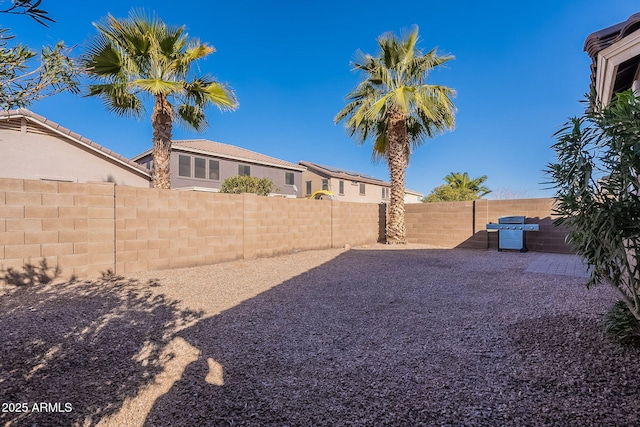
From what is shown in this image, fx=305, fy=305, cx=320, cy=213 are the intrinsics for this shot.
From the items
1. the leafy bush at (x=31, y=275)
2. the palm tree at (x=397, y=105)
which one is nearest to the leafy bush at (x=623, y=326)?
the leafy bush at (x=31, y=275)

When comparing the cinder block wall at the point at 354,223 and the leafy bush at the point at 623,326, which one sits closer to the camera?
the leafy bush at the point at 623,326

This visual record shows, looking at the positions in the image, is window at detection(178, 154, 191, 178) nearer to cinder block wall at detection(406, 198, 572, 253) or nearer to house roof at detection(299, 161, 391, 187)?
house roof at detection(299, 161, 391, 187)

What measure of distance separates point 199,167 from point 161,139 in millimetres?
11280

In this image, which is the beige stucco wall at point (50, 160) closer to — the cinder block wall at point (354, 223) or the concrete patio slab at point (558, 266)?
the cinder block wall at point (354, 223)

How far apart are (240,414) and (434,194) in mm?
26185

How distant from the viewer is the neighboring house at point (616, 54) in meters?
3.22

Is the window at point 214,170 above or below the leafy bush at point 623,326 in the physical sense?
above

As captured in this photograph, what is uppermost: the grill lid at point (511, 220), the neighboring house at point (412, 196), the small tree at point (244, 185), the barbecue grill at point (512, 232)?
the neighboring house at point (412, 196)

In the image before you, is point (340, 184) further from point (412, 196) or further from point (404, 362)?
point (404, 362)

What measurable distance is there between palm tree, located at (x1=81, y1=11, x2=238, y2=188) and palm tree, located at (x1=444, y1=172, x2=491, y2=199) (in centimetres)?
2162

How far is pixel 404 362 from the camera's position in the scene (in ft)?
8.70

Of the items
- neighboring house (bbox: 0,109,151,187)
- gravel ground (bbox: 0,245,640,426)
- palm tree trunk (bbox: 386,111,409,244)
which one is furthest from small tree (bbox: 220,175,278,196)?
gravel ground (bbox: 0,245,640,426)

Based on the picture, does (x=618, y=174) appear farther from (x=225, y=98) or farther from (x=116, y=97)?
(x=116, y=97)

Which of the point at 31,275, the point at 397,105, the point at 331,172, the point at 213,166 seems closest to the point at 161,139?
the point at 31,275
